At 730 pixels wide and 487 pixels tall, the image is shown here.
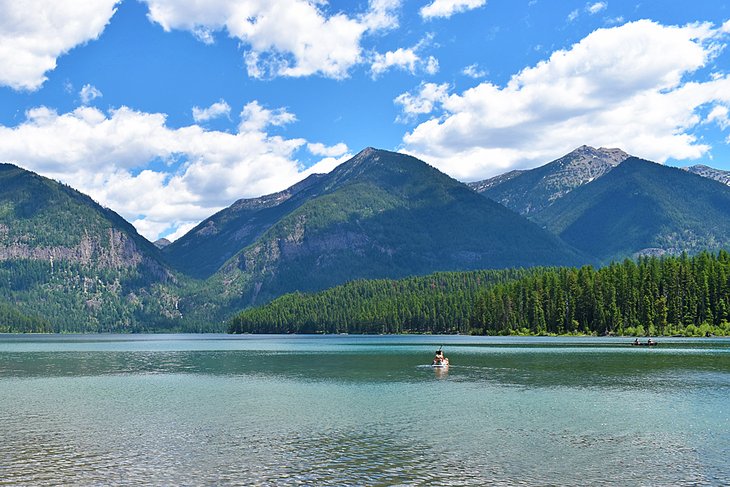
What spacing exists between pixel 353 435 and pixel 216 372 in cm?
6829

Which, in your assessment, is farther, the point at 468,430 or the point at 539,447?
the point at 468,430

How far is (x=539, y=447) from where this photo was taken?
47.0 m

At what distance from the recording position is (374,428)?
5556cm

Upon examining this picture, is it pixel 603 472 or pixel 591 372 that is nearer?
pixel 603 472

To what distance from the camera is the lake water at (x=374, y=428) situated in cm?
3994

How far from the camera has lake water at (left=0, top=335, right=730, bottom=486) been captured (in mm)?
39938

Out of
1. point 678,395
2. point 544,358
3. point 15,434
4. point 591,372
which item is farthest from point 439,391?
point 544,358

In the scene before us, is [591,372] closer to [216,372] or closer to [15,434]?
[216,372]

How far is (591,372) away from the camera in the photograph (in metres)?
102

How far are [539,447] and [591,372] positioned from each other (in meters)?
59.3

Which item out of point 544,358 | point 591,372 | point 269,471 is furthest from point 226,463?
point 544,358

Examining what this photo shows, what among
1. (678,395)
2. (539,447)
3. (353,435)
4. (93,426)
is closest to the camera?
(539,447)

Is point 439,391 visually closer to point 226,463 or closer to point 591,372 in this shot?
point 591,372

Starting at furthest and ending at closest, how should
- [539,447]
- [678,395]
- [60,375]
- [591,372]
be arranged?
[60,375], [591,372], [678,395], [539,447]
